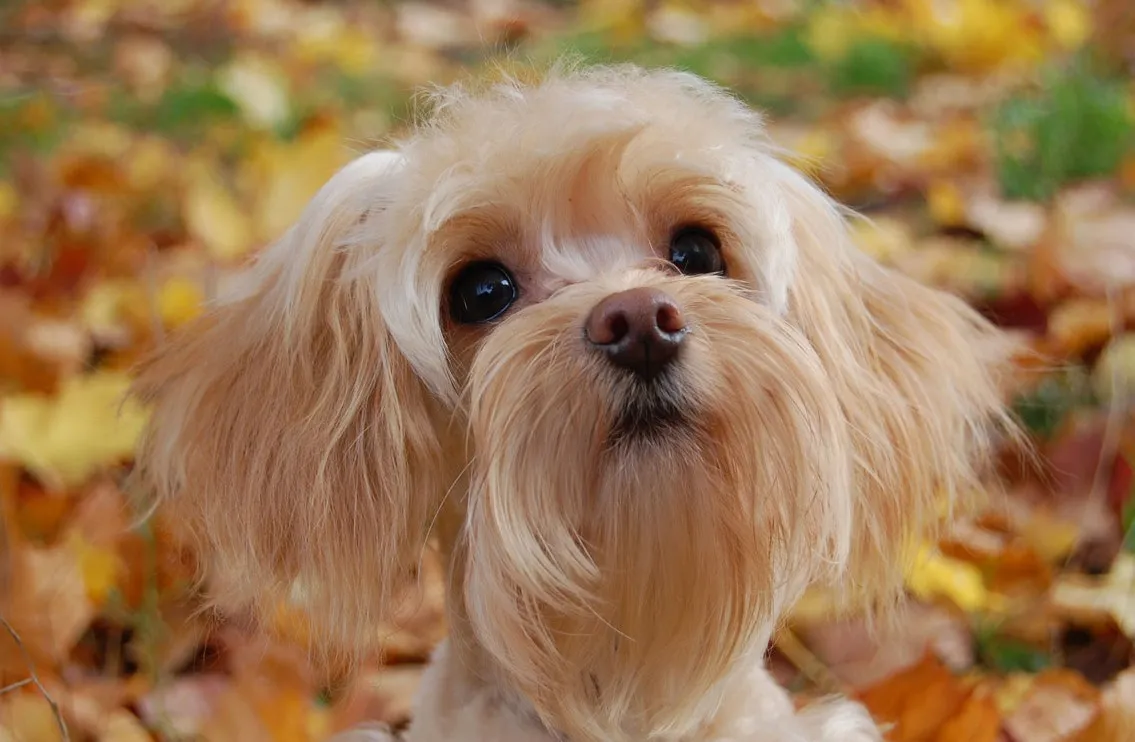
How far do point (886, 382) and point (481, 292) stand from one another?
518mm


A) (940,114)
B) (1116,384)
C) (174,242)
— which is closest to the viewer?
(1116,384)

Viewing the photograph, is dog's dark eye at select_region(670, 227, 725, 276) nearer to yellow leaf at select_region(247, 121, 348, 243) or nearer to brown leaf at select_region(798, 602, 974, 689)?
brown leaf at select_region(798, 602, 974, 689)

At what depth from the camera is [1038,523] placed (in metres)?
2.03

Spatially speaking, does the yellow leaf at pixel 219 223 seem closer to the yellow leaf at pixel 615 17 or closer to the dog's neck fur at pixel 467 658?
the dog's neck fur at pixel 467 658

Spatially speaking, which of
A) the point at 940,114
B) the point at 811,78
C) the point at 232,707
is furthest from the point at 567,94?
the point at 811,78

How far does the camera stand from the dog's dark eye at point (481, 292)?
53.1 inches

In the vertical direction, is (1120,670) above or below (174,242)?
below

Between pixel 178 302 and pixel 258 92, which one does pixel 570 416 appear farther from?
pixel 258 92

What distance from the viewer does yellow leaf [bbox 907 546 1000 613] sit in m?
1.89

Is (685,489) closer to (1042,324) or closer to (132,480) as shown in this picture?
(132,480)

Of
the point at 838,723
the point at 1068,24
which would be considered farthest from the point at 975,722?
the point at 1068,24

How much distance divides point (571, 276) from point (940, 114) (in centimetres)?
308

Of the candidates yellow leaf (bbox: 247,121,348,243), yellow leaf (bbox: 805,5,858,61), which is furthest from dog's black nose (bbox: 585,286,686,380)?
yellow leaf (bbox: 805,5,858,61)

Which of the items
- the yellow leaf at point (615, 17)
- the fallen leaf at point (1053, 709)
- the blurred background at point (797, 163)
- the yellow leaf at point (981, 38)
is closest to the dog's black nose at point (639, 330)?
the blurred background at point (797, 163)
